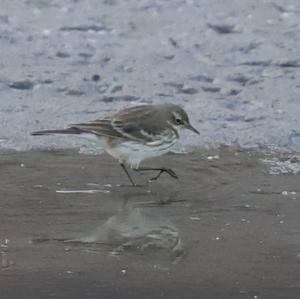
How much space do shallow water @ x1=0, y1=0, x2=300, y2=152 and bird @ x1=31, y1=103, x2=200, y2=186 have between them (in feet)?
1.38

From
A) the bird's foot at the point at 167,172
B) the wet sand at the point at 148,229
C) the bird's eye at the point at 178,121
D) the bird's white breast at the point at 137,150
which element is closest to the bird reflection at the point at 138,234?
the wet sand at the point at 148,229

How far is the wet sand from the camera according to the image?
6922mm

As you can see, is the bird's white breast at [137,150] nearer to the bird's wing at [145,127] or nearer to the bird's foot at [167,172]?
the bird's wing at [145,127]

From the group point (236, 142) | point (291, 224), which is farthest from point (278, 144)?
point (291, 224)

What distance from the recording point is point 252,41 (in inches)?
488

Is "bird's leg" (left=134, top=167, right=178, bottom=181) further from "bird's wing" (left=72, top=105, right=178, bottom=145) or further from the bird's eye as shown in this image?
the bird's eye

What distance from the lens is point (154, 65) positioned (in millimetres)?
11891

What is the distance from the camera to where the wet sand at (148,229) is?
6.92m

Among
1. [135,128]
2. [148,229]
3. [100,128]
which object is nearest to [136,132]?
[135,128]

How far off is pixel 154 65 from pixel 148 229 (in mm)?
4191

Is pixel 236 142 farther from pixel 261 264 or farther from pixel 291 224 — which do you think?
pixel 261 264

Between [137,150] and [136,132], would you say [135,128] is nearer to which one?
[136,132]

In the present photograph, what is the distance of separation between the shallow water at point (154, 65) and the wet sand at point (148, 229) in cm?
68

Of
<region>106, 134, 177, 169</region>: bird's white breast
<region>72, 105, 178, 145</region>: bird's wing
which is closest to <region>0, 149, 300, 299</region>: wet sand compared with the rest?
<region>106, 134, 177, 169</region>: bird's white breast
